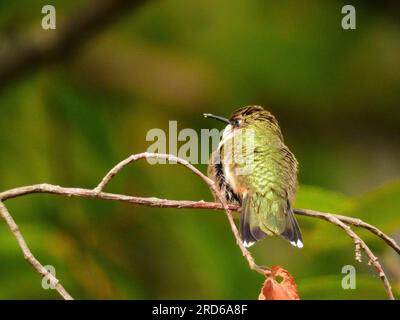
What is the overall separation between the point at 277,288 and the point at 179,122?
13.5 feet

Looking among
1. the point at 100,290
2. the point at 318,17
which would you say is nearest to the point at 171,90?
the point at 318,17

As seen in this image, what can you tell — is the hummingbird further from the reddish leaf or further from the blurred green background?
the blurred green background

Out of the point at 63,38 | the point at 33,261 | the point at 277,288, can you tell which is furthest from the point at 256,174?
the point at 63,38

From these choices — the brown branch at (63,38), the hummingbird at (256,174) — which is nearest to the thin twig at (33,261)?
the hummingbird at (256,174)

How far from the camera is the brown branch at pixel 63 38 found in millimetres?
5570

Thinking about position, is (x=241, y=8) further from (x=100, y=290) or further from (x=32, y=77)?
(x=100, y=290)

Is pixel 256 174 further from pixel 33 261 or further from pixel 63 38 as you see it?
pixel 63 38

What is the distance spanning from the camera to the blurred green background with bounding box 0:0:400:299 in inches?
217

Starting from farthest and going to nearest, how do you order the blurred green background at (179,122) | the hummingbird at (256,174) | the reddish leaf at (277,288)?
the blurred green background at (179,122)
the hummingbird at (256,174)
the reddish leaf at (277,288)

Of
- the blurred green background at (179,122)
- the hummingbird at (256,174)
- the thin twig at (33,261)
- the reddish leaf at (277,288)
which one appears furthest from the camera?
the blurred green background at (179,122)

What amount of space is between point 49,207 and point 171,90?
51.0 inches

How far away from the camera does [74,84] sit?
6.46 meters

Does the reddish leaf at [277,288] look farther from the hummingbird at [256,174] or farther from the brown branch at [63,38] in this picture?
the brown branch at [63,38]

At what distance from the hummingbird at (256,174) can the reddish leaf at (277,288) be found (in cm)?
Answer: 76
